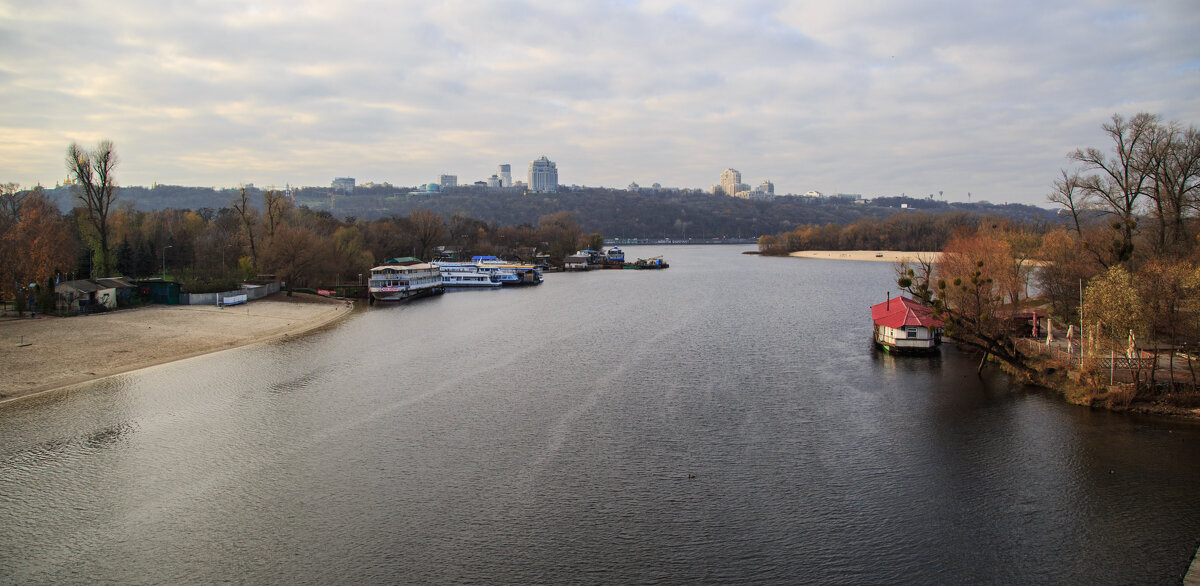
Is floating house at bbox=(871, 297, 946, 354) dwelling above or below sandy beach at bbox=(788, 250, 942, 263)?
below

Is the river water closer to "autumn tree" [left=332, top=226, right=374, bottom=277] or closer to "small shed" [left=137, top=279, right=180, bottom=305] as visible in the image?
"small shed" [left=137, top=279, right=180, bottom=305]

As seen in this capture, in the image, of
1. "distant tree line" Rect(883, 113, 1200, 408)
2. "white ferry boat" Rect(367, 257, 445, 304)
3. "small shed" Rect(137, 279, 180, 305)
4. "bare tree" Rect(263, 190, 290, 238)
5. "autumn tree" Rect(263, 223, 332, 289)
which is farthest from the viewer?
"bare tree" Rect(263, 190, 290, 238)

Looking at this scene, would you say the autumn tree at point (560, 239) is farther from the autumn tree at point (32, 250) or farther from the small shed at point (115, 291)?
the autumn tree at point (32, 250)

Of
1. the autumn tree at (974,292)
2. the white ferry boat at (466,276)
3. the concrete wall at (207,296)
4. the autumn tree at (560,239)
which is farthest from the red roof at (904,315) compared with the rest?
the autumn tree at (560,239)

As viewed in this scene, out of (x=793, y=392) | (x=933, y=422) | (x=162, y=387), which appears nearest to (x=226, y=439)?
(x=162, y=387)

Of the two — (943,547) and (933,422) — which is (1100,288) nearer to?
(933,422)

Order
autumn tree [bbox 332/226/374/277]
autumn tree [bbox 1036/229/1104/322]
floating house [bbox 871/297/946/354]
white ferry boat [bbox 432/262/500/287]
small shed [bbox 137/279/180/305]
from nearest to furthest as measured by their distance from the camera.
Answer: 1. autumn tree [bbox 1036/229/1104/322]
2. floating house [bbox 871/297/946/354]
3. small shed [bbox 137/279/180/305]
4. autumn tree [bbox 332/226/374/277]
5. white ferry boat [bbox 432/262/500/287]

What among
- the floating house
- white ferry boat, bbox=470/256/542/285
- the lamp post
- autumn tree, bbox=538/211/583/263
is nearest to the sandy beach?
autumn tree, bbox=538/211/583/263
